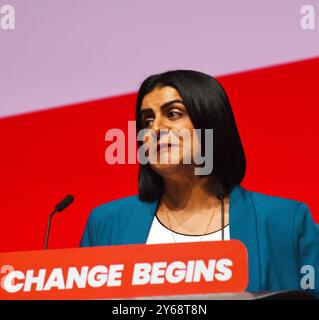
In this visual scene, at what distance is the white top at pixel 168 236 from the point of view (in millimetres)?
2994

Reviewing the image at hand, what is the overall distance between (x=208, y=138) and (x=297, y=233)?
0.54m

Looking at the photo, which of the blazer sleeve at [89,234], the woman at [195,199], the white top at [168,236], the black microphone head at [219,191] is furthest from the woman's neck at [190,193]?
the blazer sleeve at [89,234]

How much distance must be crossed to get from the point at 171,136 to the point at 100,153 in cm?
50

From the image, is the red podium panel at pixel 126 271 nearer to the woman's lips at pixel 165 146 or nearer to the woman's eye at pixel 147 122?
the woman's lips at pixel 165 146

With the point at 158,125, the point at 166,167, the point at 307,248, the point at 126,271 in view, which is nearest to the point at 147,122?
the point at 158,125

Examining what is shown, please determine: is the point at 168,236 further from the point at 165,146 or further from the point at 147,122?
the point at 147,122

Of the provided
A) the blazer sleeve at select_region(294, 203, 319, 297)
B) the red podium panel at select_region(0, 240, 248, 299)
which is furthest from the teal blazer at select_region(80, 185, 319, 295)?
the red podium panel at select_region(0, 240, 248, 299)

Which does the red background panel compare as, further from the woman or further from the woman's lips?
the woman's lips

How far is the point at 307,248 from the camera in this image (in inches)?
116

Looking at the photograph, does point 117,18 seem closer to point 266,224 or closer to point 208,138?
point 208,138

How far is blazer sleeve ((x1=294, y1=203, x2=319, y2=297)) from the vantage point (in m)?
2.90

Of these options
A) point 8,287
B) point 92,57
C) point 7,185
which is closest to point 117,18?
point 92,57

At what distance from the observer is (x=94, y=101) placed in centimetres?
354
